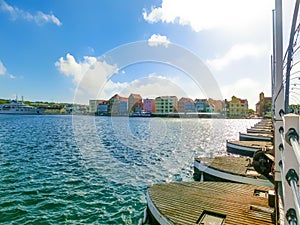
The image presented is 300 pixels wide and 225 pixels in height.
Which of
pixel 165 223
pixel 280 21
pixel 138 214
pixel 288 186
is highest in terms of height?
pixel 280 21

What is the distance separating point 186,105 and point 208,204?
7236 centimetres

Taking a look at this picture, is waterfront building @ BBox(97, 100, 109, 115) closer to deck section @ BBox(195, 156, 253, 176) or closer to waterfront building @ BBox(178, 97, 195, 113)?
waterfront building @ BBox(178, 97, 195, 113)

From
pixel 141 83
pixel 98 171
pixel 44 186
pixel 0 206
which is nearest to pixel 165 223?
pixel 0 206

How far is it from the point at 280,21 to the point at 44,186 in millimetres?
10721

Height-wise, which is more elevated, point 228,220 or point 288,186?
point 288,186

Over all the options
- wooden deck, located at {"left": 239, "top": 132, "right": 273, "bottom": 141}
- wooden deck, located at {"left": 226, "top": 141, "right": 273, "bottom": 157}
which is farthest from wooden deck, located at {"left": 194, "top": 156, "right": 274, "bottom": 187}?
wooden deck, located at {"left": 239, "top": 132, "right": 273, "bottom": 141}

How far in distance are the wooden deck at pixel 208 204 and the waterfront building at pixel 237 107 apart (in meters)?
105

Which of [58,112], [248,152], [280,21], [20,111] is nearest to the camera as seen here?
[280,21]

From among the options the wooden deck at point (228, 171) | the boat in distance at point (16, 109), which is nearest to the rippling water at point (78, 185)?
the wooden deck at point (228, 171)

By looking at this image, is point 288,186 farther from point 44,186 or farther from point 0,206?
point 44,186

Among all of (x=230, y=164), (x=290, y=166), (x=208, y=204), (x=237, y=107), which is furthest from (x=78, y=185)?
(x=237, y=107)

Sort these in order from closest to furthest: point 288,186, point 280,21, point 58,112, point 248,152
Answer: point 288,186 < point 280,21 < point 248,152 < point 58,112

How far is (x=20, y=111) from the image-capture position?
12381 centimetres

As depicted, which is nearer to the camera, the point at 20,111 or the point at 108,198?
the point at 108,198
